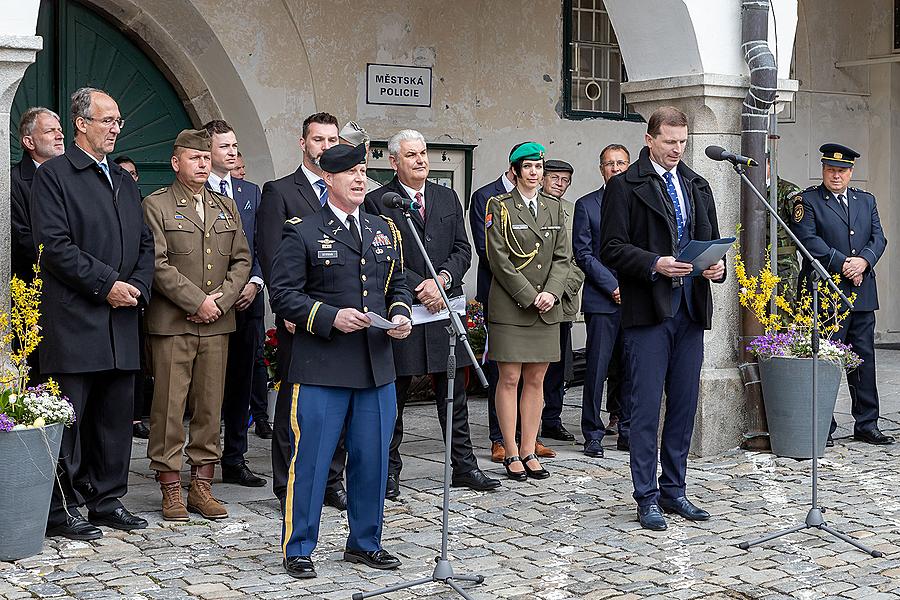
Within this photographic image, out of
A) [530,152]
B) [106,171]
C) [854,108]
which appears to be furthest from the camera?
[854,108]

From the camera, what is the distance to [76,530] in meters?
6.04

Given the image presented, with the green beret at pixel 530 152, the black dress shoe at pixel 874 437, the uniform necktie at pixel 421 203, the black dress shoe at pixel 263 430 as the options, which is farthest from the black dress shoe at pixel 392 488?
the black dress shoe at pixel 874 437

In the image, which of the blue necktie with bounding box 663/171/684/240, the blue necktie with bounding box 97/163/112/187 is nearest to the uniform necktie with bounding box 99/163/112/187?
the blue necktie with bounding box 97/163/112/187

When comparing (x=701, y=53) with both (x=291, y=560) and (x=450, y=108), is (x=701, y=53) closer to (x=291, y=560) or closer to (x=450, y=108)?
(x=450, y=108)

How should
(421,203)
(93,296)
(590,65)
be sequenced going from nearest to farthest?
(93,296) < (421,203) < (590,65)

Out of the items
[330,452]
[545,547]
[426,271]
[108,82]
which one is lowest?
[545,547]

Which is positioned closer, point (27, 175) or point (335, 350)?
point (335, 350)

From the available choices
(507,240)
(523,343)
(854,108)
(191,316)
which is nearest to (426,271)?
(507,240)

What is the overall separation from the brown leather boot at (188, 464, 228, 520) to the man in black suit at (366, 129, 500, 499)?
0.93m

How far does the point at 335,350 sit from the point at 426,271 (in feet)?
5.30

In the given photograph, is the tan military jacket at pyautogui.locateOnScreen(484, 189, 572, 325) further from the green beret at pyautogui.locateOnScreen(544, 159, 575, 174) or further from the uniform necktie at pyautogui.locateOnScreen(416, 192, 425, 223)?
the green beret at pyautogui.locateOnScreen(544, 159, 575, 174)

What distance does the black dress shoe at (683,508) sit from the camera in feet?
21.4

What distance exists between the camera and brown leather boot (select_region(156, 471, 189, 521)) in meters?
6.38

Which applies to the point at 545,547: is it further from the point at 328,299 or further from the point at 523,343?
the point at 523,343
